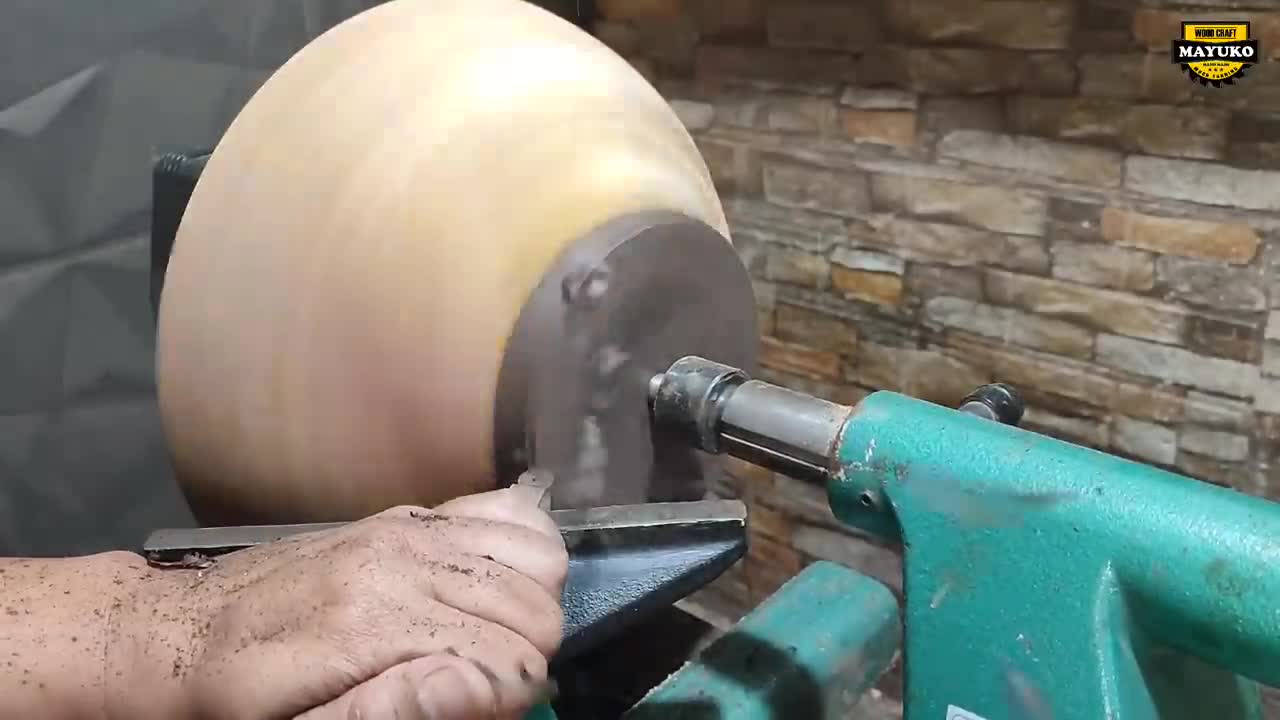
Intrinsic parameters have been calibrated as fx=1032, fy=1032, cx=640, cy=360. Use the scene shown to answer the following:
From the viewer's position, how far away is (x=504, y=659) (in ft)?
1.24

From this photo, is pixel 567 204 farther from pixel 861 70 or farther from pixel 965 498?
pixel 861 70

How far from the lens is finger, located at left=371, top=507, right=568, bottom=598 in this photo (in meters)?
0.42

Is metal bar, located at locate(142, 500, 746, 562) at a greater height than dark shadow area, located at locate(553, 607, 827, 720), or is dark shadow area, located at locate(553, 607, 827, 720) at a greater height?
metal bar, located at locate(142, 500, 746, 562)

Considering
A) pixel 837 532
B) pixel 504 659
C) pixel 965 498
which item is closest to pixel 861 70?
pixel 837 532

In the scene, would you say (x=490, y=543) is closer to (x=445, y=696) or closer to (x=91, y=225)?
(x=445, y=696)

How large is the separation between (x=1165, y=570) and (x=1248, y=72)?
2.17ft

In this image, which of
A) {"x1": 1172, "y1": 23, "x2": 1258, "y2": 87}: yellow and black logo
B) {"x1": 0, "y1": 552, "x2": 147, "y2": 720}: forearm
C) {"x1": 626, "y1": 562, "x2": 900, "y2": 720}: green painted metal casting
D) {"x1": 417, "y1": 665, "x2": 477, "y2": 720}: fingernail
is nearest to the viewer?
{"x1": 417, "y1": 665, "x2": 477, "y2": 720}: fingernail

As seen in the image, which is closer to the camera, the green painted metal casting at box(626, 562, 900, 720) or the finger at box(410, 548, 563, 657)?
the finger at box(410, 548, 563, 657)

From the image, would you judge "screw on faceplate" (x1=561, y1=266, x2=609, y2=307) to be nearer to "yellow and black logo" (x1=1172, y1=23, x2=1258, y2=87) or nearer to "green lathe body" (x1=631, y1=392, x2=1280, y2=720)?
"green lathe body" (x1=631, y1=392, x2=1280, y2=720)

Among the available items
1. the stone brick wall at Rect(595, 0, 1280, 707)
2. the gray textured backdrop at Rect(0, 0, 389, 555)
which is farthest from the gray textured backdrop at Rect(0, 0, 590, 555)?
the stone brick wall at Rect(595, 0, 1280, 707)

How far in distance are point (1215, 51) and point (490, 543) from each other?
0.80 m

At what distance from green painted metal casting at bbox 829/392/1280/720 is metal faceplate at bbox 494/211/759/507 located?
0.14 meters

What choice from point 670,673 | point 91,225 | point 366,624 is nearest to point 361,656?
point 366,624

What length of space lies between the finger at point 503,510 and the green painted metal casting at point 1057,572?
0.15m
